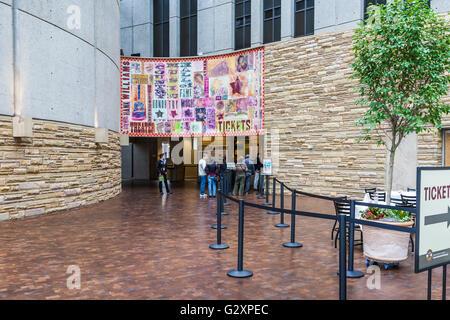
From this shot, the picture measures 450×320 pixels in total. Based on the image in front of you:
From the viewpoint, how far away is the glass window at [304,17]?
18.9 m

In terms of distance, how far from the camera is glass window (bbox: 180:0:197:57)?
2323 cm

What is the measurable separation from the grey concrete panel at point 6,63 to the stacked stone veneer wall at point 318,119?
1036cm

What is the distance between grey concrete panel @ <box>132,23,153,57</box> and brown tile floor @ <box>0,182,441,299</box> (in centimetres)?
1619

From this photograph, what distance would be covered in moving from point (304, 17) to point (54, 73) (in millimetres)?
12448

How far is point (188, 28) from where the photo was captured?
2347 centimetres

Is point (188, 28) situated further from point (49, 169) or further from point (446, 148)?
point (446, 148)

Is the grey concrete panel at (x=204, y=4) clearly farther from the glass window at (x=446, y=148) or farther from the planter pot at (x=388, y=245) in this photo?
the planter pot at (x=388, y=245)

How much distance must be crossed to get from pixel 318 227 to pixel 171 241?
3735 millimetres

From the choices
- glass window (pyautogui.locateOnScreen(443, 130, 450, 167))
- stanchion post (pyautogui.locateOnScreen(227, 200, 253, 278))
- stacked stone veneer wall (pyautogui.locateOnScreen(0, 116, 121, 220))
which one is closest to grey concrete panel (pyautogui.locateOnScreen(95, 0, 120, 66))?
stacked stone veneer wall (pyautogui.locateOnScreen(0, 116, 121, 220))

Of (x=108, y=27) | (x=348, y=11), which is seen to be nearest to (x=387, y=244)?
(x=108, y=27)

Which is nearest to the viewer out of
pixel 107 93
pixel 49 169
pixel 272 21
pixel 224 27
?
pixel 49 169

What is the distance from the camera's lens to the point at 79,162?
41.6 feet

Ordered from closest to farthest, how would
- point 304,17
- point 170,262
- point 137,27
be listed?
point 170,262
point 304,17
point 137,27

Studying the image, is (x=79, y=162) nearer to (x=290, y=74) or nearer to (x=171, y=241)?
(x=171, y=241)
